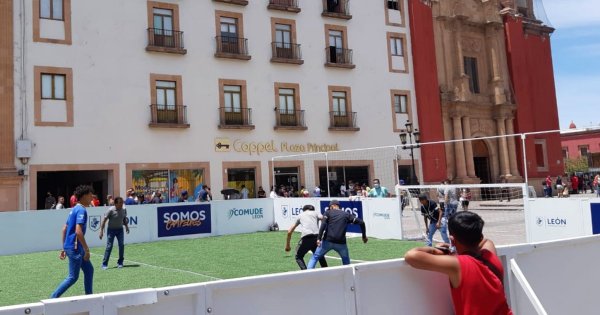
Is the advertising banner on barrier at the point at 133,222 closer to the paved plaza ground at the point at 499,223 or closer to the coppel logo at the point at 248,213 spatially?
the coppel logo at the point at 248,213

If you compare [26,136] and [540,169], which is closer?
[26,136]

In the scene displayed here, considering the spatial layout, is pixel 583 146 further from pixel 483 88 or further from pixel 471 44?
pixel 471 44

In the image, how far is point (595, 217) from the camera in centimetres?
1324

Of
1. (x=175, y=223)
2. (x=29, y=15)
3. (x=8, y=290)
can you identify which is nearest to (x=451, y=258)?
(x=8, y=290)

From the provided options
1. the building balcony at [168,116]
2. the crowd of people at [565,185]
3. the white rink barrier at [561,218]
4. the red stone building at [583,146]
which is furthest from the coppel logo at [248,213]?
the red stone building at [583,146]

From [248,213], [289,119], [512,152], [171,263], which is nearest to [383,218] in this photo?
[248,213]

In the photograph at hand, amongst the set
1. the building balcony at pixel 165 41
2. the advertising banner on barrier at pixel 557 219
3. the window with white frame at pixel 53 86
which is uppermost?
the building balcony at pixel 165 41

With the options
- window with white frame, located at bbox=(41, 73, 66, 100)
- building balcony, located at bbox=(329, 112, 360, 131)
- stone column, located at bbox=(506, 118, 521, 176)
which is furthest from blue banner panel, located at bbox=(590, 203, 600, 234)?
stone column, located at bbox=(506, 118, 521, 176)

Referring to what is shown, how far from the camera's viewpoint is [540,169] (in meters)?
41.3

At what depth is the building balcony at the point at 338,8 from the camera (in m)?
33.3

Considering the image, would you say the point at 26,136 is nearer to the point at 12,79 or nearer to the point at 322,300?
the point at 12,79

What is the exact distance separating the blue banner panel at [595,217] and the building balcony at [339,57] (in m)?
21.2

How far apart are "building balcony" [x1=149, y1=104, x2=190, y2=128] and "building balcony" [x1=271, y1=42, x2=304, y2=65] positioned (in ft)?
20.6

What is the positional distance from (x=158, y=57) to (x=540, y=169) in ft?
96.3
